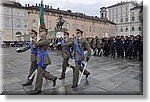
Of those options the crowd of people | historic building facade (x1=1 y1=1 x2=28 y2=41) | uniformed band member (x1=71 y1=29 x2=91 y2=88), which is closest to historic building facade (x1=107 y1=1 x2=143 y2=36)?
historic building facade (x1=1 y1=1 x2=28 y2=41)

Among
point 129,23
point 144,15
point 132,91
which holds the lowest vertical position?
point 132,91

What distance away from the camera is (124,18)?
6119 cm

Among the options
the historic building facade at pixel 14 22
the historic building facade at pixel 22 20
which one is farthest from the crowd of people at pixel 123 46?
the historic building facade at pixel 14 22

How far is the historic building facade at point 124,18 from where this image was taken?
5566cm

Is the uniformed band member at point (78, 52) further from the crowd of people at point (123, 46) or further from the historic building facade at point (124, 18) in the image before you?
the historic building facade at point (124, 18)

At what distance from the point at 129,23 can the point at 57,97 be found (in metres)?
58.2

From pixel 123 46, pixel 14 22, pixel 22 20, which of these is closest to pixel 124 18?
pixel 22 20

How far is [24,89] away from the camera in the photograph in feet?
15.8

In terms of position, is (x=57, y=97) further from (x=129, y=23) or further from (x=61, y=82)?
(x=129, y=23)

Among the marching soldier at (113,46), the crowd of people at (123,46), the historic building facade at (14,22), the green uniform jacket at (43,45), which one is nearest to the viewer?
the green uniform jacket at (43,45)

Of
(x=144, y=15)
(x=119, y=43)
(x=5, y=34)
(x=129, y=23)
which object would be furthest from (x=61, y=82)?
(x=129, y=23)

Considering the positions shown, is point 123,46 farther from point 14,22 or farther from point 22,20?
point 22,20

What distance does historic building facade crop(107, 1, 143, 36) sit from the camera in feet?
183

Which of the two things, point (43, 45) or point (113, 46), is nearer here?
point (43, 45)
